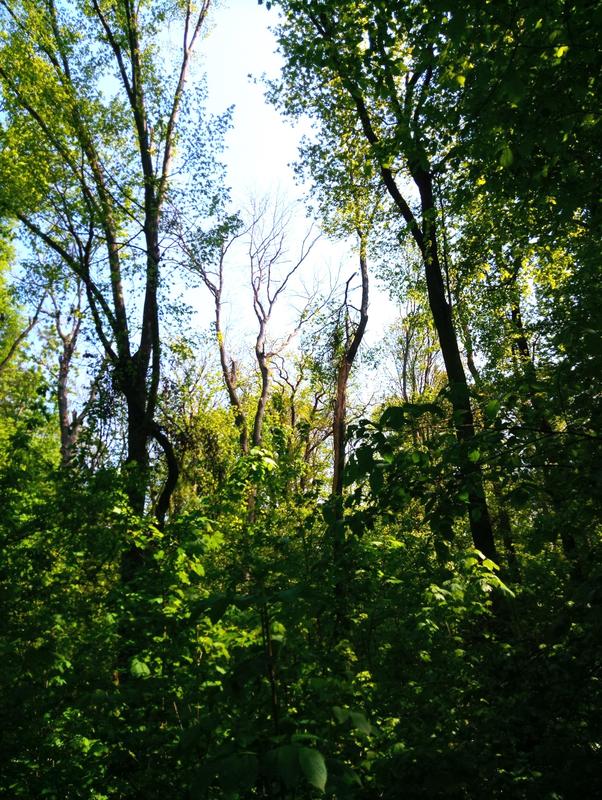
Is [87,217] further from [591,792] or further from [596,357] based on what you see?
[591,792]

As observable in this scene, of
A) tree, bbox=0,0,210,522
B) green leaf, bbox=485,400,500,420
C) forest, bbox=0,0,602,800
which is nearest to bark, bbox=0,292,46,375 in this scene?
tree, bbox=0,0,210,522

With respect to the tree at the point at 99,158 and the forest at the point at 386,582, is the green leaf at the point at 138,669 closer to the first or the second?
the forest at the point at 386,582

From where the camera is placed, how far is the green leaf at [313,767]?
1212 millimetres

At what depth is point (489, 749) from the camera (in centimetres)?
269

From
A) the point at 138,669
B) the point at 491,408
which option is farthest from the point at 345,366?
the point at 491,408

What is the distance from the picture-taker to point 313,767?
1.26 metres

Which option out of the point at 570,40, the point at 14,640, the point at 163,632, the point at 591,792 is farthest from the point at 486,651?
the point at 570,40

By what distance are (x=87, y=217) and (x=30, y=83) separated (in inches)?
122

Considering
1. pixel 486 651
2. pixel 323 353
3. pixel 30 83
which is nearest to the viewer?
pixel 486 651

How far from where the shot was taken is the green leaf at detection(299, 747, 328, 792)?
1212 millimetres

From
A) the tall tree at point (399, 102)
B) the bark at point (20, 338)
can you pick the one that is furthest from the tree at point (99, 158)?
the bark at point (20, 338)

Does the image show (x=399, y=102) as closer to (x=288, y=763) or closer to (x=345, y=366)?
(x=345, y=366)

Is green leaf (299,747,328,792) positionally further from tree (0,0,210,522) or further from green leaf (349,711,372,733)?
tree (0,0,210,522)

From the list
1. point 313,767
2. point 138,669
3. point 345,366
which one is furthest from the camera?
point 345,366
